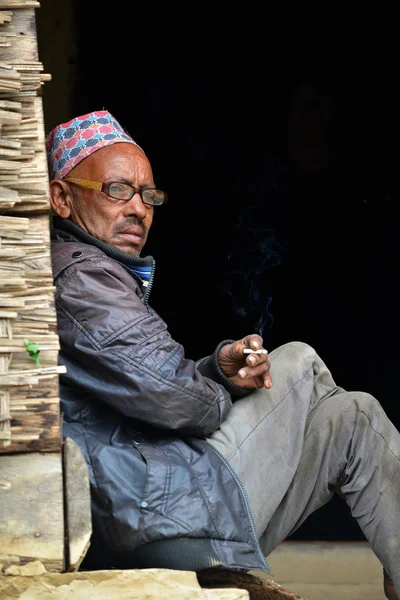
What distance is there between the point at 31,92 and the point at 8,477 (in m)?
0.96

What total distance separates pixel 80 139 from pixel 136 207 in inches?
12.1

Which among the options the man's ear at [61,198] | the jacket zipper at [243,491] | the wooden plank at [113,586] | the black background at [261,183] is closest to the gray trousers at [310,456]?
the jacket zipper at [243,491]

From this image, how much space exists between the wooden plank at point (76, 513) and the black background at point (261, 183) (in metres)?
2.47

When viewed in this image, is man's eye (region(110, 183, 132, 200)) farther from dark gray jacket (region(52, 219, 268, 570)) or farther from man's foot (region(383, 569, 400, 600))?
man's foot (region(383, 569, 400, 600))

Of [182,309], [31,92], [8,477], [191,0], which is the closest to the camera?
[8,477]

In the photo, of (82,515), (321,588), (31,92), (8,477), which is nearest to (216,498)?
(82,515)

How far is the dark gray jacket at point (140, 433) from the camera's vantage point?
2.56m

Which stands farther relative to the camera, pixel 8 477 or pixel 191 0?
pixel 191 0

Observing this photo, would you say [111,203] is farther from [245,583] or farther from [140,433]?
[245,583]

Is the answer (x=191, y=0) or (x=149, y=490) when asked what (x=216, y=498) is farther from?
(x=191, y=0)

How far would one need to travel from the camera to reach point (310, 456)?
310cm

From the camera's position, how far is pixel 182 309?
4.83 meters

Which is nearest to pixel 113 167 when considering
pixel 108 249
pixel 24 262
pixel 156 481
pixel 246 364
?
pixel 108 249

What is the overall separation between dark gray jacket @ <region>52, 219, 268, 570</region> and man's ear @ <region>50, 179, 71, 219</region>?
1.59ft
